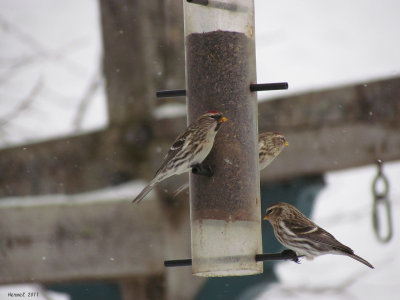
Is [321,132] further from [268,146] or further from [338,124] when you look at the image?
[268,146]

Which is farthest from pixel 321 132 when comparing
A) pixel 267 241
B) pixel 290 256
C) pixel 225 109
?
pixel 290 256

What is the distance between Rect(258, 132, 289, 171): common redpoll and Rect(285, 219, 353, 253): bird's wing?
548 mm

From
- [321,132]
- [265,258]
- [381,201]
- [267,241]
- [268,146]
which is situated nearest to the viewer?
[265,258]

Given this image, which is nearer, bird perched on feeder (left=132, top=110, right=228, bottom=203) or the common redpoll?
bird perched on feeder (left=132, top=110, right=228, bottom=203)

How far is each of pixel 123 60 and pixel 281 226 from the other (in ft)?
8.06

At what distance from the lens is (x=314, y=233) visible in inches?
246

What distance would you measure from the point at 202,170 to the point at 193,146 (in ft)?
0.59

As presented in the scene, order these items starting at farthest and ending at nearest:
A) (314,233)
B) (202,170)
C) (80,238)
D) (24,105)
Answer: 1. (24,105)
2. (80,238)
3. (314,233)
4. (202,170)

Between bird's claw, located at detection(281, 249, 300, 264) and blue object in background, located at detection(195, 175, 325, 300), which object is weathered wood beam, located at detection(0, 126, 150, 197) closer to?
blue object in background, located at detection(195, 175, 325, 300)

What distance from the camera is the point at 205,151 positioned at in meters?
5.90

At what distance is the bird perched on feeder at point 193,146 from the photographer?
18.7 feet

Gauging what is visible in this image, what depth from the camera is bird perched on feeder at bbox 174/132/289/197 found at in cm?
658

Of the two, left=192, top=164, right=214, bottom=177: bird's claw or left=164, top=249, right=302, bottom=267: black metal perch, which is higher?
left=192, top=164, right=214, bottom=177: bird's claw

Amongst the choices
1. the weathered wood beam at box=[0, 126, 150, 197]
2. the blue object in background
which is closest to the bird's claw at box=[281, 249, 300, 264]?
the blue object in background
